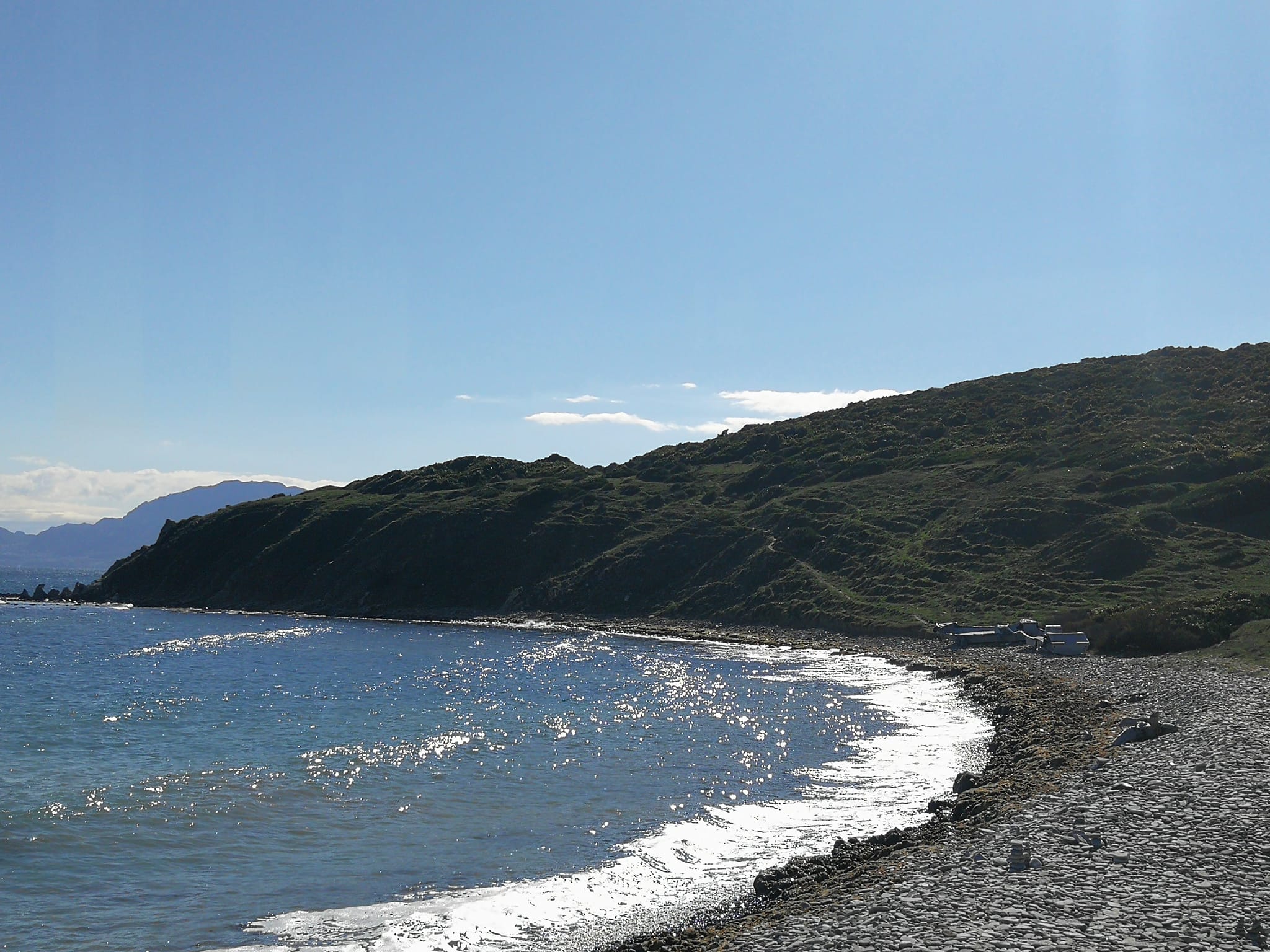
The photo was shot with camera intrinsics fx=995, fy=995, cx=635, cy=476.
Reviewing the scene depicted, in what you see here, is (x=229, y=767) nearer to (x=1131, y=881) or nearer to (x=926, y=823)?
(x=926, y=823)

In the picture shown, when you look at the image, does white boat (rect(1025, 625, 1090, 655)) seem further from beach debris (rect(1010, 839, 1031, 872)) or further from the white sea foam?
beach debris (rect(1010, 839, 1031, 872))

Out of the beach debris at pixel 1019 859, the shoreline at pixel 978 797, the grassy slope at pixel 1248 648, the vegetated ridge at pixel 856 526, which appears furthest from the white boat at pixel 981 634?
the beach debris at pixel 1019 859

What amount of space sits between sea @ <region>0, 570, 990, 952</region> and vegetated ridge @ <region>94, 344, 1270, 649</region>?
948 inches

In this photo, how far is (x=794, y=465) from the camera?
122 m

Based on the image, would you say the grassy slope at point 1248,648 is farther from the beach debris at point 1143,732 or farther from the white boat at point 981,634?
the beach debris at point 1143,732

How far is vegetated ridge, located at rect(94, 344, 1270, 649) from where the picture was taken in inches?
2864

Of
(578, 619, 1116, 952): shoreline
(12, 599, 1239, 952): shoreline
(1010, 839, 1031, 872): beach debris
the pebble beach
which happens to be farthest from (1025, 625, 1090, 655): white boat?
(1010, 839, 1031, 872): beach debris

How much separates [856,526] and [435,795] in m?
72.0

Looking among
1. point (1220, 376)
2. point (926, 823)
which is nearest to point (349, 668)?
point (926, 823)

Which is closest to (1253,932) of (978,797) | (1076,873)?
(1076,873)

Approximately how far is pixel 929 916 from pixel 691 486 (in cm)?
11230

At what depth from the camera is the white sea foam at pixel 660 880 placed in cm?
1702

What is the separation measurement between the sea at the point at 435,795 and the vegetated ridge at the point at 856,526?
24068 millimetres

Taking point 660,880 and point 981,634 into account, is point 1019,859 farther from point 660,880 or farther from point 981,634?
point 981,634
